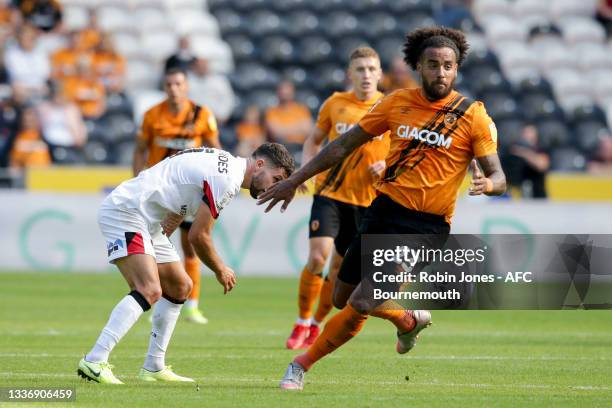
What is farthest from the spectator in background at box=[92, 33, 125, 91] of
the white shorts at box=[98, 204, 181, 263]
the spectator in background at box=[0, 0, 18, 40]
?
the white shorts at box=[98, 204, 181, 263]

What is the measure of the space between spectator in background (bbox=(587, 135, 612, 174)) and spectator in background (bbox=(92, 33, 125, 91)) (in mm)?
9084

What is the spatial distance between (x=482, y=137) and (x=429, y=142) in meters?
0.36

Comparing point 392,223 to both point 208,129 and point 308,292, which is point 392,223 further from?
point 208,129

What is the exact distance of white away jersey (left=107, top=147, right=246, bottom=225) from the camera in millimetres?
8367

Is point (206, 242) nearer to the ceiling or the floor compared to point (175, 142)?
nearer to the floor

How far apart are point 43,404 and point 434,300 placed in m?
3.09

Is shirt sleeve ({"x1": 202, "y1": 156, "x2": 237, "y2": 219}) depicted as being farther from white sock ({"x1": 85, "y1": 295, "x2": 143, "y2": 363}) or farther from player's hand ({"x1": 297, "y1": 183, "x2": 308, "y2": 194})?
player's hand ({"x1": 297, "y1": 183, "x2": 308, "y2": 194})

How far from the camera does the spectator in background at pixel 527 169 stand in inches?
823

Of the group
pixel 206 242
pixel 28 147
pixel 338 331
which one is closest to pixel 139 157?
pixel 206 242

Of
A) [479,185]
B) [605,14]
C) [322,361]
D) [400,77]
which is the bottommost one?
Result: [322,361]

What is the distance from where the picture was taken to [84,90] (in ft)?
73.7

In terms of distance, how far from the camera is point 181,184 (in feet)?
28.0

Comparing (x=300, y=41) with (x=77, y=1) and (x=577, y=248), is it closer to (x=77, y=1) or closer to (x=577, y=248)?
(x=77, y=1)

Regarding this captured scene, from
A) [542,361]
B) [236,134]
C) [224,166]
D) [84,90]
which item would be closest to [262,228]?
[236,134]
